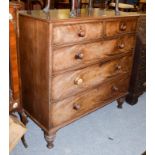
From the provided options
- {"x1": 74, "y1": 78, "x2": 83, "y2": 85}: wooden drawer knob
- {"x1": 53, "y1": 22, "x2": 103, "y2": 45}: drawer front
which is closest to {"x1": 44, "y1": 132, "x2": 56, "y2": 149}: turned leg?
{"x1": 74, "y1": 78, "x2": 83, "y2": 85}: wooden drawer knob

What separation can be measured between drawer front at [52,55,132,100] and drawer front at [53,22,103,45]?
24 centimetres

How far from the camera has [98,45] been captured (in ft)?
5.22

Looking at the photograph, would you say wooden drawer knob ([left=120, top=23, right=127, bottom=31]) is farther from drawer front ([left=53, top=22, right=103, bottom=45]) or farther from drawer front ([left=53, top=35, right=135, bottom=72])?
drawer front ([left=53, top=22, right=103, bottom=45])

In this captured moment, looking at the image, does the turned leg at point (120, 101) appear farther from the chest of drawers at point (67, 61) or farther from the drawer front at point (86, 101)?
the chest of drawers at point (67, 61)

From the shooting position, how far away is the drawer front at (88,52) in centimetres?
138

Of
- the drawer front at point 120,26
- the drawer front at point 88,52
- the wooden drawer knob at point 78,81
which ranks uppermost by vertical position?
the drawer front at point 120,26

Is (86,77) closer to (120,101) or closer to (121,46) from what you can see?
(121,46)

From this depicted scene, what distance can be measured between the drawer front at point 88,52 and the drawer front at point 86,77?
0.07 m

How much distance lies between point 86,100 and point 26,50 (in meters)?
0.62

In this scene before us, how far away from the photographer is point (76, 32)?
138 centimetres

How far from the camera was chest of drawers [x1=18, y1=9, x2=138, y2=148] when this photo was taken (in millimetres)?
1330

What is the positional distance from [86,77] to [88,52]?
0.21 metres

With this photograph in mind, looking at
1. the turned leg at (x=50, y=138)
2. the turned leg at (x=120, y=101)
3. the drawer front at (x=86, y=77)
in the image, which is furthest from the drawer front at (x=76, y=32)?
the turned leg at (x=120, y=101)
